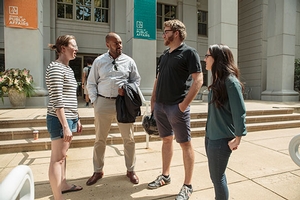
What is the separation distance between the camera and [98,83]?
2939 mm

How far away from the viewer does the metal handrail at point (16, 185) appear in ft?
2.60

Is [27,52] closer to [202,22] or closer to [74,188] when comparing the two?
[74,188]

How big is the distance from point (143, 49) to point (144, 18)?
1140 mm

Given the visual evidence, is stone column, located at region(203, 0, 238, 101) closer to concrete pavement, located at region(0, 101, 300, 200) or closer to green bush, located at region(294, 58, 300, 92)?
green bush, located at region(294, 58, 300, 92)

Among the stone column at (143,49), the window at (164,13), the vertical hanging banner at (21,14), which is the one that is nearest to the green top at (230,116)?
the stone column at (143,49)

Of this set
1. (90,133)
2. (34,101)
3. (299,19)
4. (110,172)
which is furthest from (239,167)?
(299,19)

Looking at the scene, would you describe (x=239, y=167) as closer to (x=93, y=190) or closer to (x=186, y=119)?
(x=186, y=119)

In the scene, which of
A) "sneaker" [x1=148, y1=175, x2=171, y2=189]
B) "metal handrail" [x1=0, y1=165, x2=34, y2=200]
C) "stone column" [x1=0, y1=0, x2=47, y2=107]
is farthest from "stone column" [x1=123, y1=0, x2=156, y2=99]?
"metal handrail" [x1=0, y1=165, x2=34, y2=200]

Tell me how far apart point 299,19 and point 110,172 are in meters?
16.1

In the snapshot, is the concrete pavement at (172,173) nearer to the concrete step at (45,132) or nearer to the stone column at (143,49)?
the concrete step at (45,132)

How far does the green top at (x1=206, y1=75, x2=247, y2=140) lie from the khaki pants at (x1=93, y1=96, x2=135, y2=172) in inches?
50.3

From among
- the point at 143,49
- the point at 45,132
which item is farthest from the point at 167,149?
the point at 143,49

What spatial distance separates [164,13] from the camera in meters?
14.1

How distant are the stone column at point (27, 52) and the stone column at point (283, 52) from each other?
1162cm
